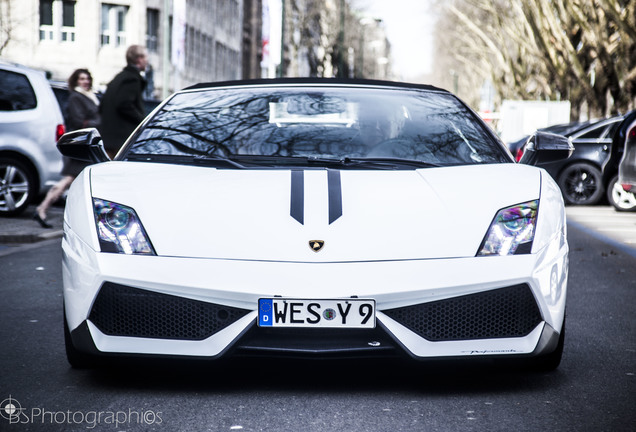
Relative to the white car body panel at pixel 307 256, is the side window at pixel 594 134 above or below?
below

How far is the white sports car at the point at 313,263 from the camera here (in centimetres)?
393

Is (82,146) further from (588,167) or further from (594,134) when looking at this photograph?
(594,134)

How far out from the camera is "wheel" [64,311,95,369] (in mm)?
4269

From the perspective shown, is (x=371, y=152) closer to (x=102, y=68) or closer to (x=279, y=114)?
(x=279, y=114)

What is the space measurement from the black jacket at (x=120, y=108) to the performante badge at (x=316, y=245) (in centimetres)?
711

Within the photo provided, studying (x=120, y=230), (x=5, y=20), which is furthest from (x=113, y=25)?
(x=120, y=230)

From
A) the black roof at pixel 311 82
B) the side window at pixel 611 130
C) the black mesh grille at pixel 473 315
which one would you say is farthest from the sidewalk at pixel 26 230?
the side window at pixel 611 130

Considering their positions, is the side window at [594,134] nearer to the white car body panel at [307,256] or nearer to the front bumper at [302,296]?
the white car body panel at [307,256]

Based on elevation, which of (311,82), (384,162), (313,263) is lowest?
(313,263)

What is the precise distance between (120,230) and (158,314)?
1.22ft

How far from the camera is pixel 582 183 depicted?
18.0 meters

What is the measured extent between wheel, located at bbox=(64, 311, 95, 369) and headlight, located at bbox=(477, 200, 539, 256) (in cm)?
164

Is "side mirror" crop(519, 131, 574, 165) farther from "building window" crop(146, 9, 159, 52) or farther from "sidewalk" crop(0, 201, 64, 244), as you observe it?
"building window" crop(146, 9, 159, 52)

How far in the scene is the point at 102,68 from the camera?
45312mm
